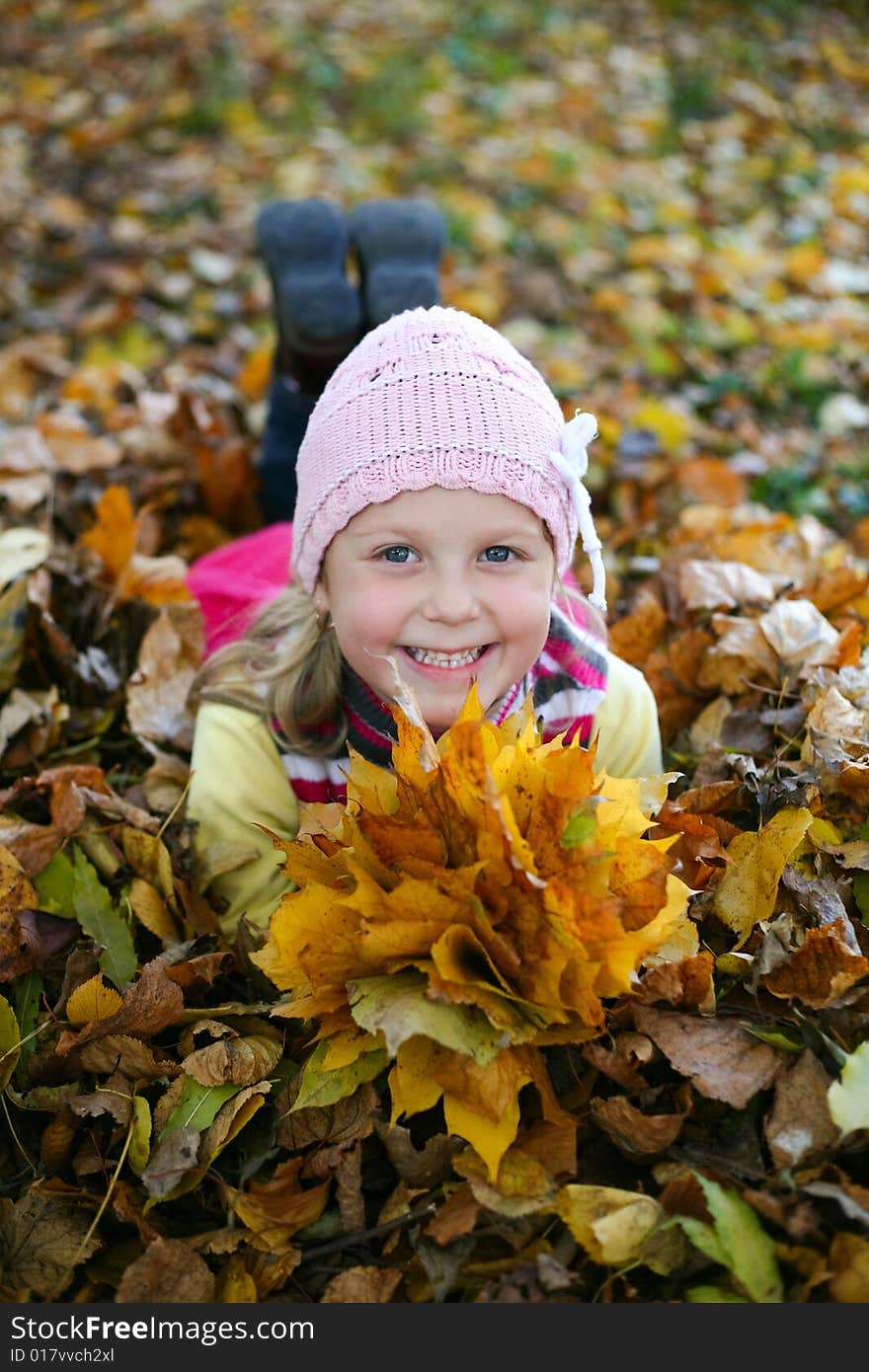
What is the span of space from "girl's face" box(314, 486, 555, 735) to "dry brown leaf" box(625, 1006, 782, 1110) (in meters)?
0.54

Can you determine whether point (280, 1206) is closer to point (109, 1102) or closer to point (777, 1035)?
point (109, 1102)

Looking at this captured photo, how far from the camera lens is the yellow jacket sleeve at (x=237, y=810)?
6.17 feet

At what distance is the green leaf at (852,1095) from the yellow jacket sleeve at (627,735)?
2.50ft

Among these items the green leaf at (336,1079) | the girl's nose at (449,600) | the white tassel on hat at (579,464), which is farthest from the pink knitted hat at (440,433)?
the green leaf at (336,1079)

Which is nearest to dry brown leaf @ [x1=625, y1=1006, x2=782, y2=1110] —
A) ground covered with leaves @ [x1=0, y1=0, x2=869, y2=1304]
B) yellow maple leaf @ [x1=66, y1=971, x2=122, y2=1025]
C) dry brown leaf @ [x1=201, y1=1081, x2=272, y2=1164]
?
ground covered with leaves @ [x1=0, y1=0, x2=869, y2=1304]

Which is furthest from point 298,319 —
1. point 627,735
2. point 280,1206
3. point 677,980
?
point 280,1206

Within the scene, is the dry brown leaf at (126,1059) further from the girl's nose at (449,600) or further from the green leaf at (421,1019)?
the girl's nose at (449,600)

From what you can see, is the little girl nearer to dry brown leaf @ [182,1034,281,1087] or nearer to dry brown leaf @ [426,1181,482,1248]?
dry brown leaf @ [182,1034,281,1087]

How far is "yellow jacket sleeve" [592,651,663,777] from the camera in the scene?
2027mm

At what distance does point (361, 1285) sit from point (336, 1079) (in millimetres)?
227

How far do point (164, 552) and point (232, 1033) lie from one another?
151cm

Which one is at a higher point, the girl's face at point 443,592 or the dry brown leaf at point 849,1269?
the girl's face at point 443,592

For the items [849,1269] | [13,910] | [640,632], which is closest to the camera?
[849,1269]

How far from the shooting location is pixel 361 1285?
136cm
